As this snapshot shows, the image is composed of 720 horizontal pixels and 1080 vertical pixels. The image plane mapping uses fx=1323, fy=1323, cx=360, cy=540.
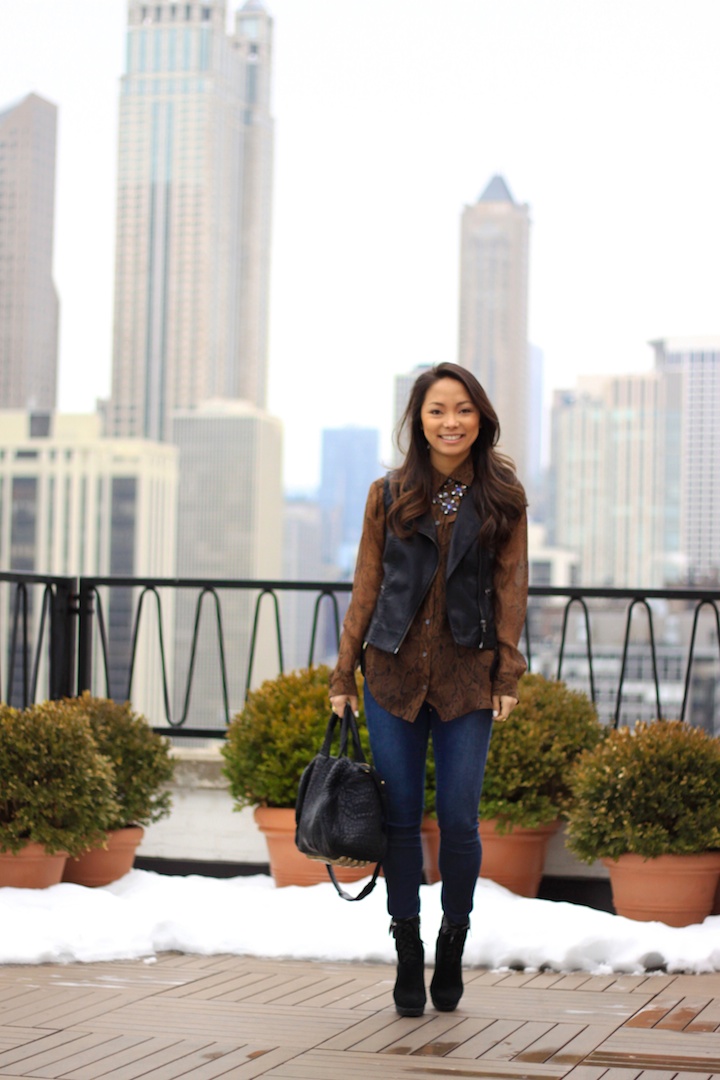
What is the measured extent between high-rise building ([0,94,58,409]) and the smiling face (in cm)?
17307

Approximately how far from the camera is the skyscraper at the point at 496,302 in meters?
188

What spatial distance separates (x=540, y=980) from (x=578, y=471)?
180 meters

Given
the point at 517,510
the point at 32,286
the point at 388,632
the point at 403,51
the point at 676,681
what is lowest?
the point at 676,681

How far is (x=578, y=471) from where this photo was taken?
18075 cm

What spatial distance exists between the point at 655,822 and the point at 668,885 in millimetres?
210

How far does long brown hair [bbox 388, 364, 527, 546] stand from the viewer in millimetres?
3271

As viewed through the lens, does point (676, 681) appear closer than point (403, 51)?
Yes

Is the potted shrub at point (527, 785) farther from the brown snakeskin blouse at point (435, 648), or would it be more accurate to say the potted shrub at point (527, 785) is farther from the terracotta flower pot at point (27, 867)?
the terracotta flower pot at point (27, 867)

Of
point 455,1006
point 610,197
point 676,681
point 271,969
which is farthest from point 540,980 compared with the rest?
point 610,197

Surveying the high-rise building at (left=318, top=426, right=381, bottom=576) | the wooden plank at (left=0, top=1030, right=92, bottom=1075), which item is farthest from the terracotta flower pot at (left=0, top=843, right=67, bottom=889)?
the high-rise building at (left=318, top=426, right=381, bottom=576)

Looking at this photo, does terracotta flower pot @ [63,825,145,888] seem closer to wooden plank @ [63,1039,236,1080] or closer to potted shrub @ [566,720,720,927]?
potted shrub @ [566,720,720,927]

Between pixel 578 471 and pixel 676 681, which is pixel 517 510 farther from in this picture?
pixel 578 471

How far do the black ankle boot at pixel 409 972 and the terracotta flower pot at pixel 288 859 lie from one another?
139cm

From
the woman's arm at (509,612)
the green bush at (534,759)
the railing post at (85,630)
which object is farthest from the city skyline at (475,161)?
the woman's arm at (509,612)
